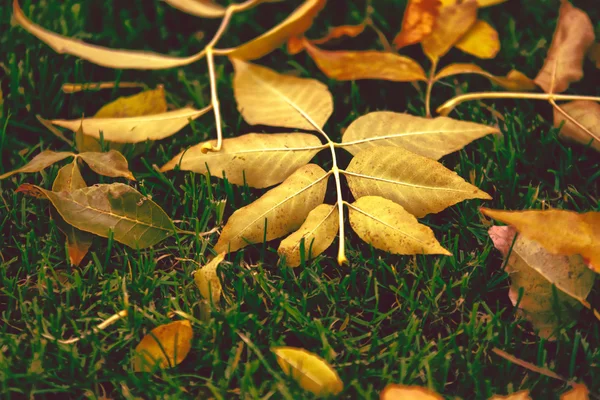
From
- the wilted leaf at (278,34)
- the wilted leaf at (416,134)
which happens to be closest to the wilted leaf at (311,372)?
the wilted leaf at (416,134)

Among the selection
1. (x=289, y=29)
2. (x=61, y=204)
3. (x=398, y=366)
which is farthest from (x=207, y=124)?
(x=398, y=366)

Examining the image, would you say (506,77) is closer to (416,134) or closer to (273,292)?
(416,134)

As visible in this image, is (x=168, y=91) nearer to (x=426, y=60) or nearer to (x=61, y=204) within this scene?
(x=61, y=204)

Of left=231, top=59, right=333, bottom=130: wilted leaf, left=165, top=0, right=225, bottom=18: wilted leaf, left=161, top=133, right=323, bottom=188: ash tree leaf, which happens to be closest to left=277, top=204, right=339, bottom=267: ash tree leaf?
left=161, top=133, right=323, bottom=188: ash tree leaf

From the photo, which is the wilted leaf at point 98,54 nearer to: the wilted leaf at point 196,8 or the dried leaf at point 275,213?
the wilted leaf at point 196,8

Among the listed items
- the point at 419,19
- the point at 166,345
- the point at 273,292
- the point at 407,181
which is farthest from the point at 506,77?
the point at 166,345

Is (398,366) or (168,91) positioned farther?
(168,91)

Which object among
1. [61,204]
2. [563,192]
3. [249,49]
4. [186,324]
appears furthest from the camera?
A: [249,49]

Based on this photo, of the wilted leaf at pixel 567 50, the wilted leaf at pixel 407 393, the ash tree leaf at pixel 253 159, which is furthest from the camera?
the wilted leaf at pixel 567 50
